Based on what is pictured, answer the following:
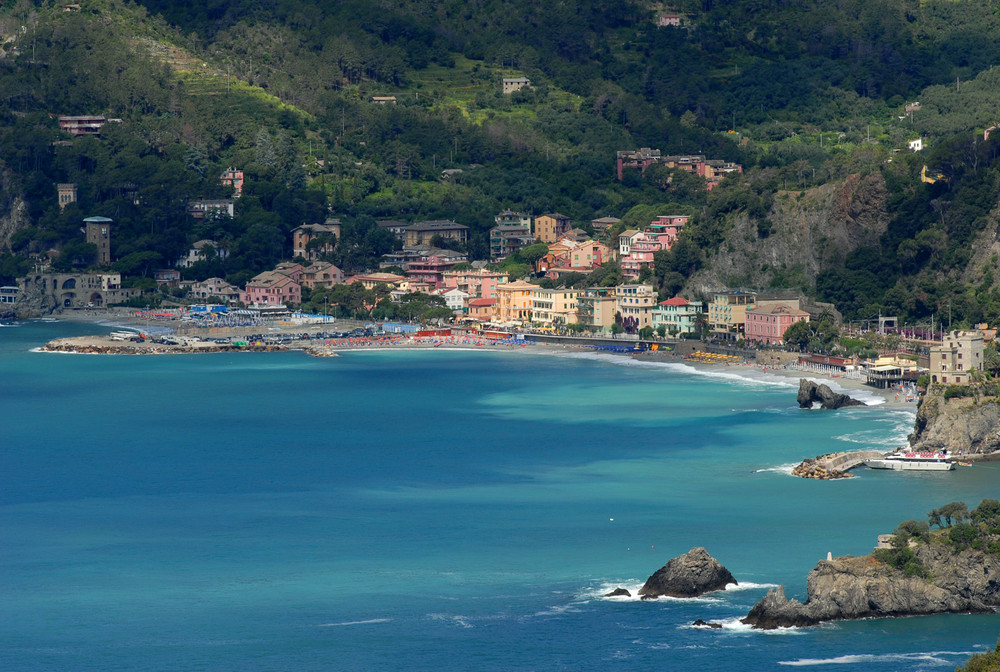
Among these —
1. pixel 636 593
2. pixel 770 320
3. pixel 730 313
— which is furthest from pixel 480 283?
pixel 636 593

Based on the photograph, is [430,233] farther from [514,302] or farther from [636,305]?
[636,305]

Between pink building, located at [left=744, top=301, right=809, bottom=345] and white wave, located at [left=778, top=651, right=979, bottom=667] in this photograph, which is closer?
white wave, located at [left=778, top=651, right=979, bottom=667]

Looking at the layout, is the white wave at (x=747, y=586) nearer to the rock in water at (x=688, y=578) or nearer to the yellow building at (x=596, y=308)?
the rock in water at (x=688, y=578)

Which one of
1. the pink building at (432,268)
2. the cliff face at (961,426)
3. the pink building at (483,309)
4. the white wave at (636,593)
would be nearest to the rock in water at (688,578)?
the white wave at (636,593)

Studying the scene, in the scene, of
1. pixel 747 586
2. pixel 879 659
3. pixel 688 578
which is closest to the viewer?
pixel 879 659

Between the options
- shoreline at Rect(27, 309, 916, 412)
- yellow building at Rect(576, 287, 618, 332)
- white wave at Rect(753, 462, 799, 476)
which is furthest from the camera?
yellow building at Rect(576, 287, 618, 332)

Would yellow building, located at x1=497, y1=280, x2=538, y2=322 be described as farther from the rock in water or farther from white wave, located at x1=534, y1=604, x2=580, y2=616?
white wave, located at x1=534, y1=604, x2=580, y2=616

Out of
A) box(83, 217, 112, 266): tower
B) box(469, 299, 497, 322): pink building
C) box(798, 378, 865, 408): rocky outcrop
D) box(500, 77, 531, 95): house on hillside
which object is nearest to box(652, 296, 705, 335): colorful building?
box(469, 299, 497, 322): pink building
